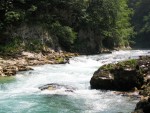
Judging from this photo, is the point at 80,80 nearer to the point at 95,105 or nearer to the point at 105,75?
the point at 105,75

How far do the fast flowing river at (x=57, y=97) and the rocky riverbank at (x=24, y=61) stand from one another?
4.77 feet

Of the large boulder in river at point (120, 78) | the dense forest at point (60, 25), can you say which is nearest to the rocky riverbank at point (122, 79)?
the large boulder in river at point (120, 78)

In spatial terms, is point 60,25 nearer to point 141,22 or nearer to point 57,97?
point 57,97

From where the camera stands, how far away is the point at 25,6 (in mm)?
47125

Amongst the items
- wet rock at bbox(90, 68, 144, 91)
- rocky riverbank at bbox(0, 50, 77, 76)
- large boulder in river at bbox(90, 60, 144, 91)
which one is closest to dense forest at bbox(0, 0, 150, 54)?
rocky riverbank at bbox(0, 50, 77, 76)

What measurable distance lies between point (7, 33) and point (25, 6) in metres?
5.63

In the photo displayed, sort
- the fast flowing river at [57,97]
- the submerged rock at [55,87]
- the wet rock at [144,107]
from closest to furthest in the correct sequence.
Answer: the wet rock at [144,107] → the fast flowing river at [57,97] → the submerged rock at [55,87]

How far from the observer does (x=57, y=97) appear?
22.3 metres

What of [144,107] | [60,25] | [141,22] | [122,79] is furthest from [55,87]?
[141,22]

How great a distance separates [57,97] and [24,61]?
16370 mm

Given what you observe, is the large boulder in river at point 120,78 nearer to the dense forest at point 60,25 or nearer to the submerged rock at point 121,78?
the submerged rock at point 121,78

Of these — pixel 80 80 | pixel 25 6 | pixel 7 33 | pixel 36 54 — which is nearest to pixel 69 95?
pixel 80 80

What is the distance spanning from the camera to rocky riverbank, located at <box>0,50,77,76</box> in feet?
107

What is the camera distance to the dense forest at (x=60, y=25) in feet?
143
